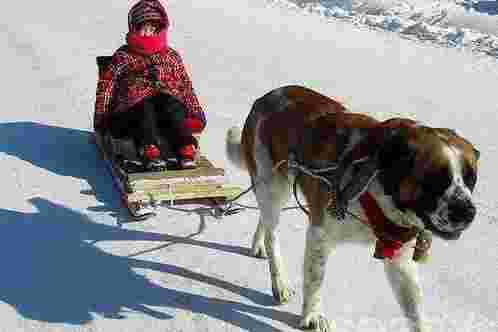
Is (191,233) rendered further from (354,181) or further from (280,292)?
(354,181)

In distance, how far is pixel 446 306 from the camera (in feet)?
12.9

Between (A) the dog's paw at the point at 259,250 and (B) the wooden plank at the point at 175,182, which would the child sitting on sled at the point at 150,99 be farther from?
(A) the dog's paw at the point at 259,250

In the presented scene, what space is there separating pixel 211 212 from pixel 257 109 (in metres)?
1.08

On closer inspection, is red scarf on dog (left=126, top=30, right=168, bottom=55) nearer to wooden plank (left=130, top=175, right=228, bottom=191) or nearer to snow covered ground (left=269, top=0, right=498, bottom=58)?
wooden plank (left=130, top=175, right=228, bottom=191)

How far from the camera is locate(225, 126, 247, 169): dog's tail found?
15.7ft

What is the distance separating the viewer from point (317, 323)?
3.63 m

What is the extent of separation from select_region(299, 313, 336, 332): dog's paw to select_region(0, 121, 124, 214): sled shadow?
2.03 m

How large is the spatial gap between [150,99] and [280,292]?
2296mm

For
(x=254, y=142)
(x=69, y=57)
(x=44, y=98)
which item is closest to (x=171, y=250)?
(x=254, y=142)

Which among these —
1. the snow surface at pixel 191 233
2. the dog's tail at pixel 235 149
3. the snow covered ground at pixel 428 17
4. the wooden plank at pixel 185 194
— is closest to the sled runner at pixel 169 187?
the wooden plank at pixel 185 194

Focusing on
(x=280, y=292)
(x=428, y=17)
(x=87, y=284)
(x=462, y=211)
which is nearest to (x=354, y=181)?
(x=462, y=211)

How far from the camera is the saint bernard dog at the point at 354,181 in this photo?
8.80 feet

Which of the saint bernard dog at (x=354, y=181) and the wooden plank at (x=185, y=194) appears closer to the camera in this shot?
the saint bernard dog at (x=354, y=181)

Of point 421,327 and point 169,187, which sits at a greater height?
point 169,187
